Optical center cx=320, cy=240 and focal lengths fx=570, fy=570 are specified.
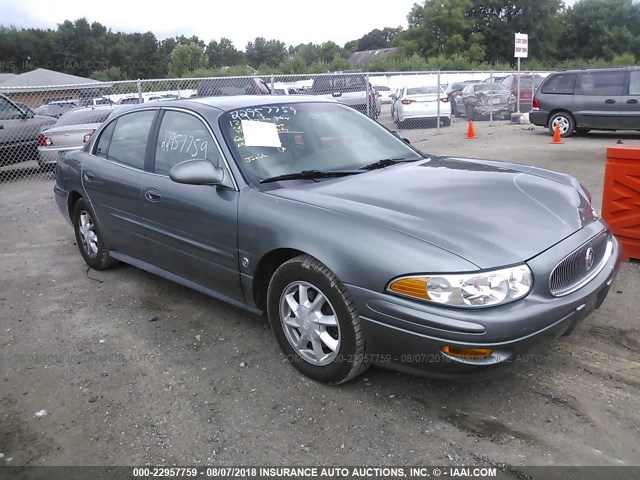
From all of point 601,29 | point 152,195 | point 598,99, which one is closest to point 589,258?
point 152,195

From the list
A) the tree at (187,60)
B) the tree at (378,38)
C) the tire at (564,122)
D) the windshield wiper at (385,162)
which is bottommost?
the tire at (564,122)

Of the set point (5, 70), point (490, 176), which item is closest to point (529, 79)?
point (490, 176)

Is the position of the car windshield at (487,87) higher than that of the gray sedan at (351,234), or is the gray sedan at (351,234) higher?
the car windshield at (487,87)

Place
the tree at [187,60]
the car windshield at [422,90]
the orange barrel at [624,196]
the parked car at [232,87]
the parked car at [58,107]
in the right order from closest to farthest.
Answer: the orange barrel at [624,196], the parked car at [232,87], the car windshield at [422,90], the parked car at [58,107], the tree at [187,60]

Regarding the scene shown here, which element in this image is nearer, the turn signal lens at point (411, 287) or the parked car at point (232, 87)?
the turn signal lens at point (411, 287)

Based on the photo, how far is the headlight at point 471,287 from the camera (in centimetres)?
265

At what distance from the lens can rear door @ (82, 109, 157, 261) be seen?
14.7 feet

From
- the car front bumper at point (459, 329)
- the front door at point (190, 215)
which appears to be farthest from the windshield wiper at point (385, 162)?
the car front bumper at point (459, 329)

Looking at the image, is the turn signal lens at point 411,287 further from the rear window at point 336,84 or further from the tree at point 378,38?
the tree at point 378,38

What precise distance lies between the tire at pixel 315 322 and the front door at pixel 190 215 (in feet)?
1.48

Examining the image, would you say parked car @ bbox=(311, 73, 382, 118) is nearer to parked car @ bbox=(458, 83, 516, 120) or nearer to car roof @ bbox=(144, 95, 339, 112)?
parked car @ bbox=(458, 83, 516, 120)

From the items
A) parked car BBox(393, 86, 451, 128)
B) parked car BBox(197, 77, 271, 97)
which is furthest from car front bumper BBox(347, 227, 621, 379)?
parked car BBox(393, 86, 451, 128)

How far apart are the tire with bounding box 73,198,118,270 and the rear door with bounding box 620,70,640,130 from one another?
1233 cm

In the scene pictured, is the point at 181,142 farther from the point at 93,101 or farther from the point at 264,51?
the point at 264,51
